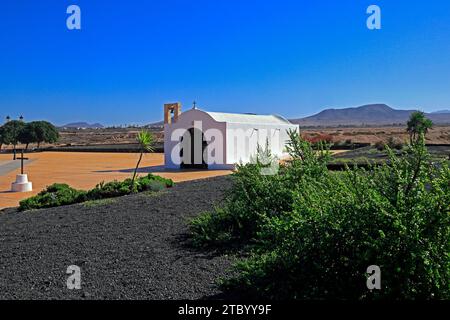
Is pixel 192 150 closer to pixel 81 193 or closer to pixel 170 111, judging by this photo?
pixel 170 111

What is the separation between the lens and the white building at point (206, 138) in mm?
21984

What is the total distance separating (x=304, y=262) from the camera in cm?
435

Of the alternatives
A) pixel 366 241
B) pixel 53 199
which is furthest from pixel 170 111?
pixel 366 241

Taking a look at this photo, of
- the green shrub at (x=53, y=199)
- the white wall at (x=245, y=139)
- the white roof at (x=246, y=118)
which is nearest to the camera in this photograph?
the green shrub at (x=53, y=199)

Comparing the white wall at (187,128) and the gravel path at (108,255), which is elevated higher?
the white wall at (187,128)

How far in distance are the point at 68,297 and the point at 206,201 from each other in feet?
20.7

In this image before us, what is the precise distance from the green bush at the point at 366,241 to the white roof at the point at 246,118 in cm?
1786

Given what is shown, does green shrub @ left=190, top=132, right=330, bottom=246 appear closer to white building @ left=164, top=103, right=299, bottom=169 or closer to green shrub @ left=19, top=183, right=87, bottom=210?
green shrub @ left=19, top=183, right=87, bottom=210

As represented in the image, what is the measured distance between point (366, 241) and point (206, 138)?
1861 centimetres

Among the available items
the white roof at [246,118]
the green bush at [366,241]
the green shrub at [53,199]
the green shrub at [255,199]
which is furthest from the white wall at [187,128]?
the green bush at [366,241]

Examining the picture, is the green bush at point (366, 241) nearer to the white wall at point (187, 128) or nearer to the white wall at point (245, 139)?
the white wall at point (245, 139)

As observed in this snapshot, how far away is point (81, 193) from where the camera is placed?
11.9 meters
